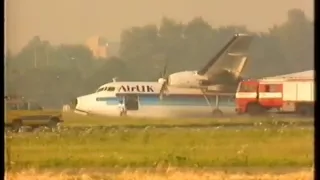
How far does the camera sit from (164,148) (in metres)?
1.56

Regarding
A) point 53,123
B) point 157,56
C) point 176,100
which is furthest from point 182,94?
point 53,123

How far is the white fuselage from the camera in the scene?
1574mm

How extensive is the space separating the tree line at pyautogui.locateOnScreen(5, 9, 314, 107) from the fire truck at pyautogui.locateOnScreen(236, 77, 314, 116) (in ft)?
0.10

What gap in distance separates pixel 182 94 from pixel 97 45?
0.28 meters

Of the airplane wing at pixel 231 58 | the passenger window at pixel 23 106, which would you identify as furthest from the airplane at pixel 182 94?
the passenger window at pixel 23 106

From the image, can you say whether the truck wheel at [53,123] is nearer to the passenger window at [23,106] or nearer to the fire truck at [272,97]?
the passenger window at [23,106]

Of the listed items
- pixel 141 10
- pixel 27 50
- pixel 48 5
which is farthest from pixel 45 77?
pixel 141 10

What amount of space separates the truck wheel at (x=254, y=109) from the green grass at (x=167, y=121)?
2cm

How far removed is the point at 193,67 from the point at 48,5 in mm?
446

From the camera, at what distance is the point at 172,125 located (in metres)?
1.57

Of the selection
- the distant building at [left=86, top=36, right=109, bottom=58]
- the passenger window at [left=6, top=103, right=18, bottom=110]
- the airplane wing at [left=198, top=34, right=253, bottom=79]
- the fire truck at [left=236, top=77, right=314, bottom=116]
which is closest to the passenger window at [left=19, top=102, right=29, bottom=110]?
the passenger window at [left=6, top=103, right=18, bottom=110]

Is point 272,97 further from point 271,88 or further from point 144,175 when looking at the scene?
point 144,175

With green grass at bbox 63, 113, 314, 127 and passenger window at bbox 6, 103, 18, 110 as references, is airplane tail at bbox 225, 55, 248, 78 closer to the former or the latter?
green grass at bbox 63, 113, 314, 127

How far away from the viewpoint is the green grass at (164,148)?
5.12 ft
